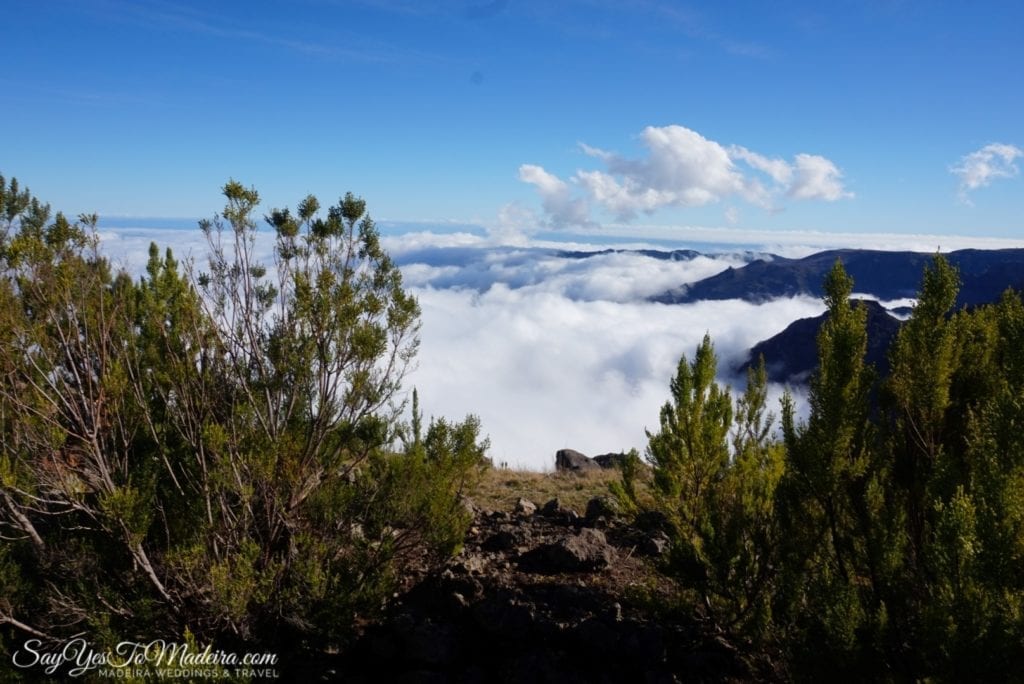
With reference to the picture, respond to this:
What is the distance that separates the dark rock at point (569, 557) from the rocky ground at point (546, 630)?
0.01 meters

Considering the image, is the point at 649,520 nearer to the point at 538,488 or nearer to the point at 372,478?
the point at 372,478

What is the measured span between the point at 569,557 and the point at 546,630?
150cm

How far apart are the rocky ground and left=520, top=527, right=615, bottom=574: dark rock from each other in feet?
0.04

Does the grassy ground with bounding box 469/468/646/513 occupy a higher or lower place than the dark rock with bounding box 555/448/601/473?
higher

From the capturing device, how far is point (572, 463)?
16875 millimetres

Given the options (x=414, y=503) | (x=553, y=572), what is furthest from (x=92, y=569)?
(x=553, y=572)

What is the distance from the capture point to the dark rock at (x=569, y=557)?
6637 mm

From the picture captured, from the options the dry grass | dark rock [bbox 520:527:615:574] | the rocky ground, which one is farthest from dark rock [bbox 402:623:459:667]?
the dry grass

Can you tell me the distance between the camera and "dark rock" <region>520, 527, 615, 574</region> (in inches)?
261

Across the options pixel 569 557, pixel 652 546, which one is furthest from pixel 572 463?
pixel 569 557

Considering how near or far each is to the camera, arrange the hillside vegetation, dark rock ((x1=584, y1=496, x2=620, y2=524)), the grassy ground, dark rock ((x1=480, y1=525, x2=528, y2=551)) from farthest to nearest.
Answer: the grassy ground, dark rock ((x1=584, y1=496, x2=620, y2=524)), dark rock ((x1=480, y1=525, x2=528, y2=551)), the hillside vegetation

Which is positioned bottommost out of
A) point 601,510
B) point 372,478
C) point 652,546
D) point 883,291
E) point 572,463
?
point 572,463

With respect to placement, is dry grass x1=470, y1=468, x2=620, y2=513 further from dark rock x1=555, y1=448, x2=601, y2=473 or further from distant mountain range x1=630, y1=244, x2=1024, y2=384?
distant mountain range x1=630, y1=244, x2=1024, y2=384

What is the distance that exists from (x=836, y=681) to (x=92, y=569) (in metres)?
6.01
